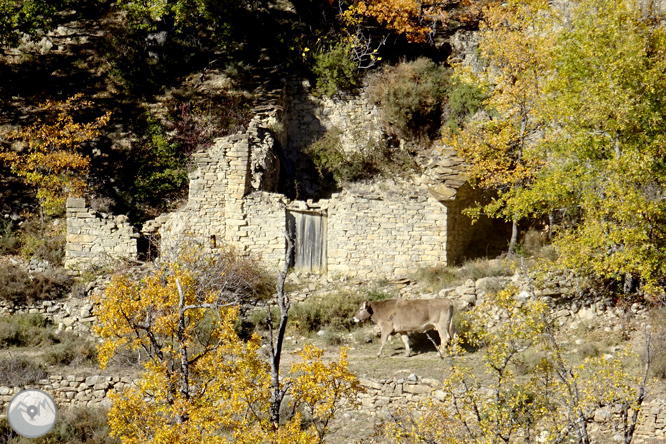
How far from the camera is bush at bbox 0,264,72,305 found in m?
16.3

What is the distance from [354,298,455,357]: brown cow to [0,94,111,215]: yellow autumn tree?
10002mm

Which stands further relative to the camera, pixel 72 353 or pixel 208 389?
pixel 72 353

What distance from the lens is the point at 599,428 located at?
35.3 ft

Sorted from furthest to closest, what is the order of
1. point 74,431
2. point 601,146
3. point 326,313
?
1. point 326,313
2. point 601,146
3. point 74,431

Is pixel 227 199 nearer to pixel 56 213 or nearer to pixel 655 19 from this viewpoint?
pixel 56 213

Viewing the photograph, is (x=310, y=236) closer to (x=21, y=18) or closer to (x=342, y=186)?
(x=342, y=186)

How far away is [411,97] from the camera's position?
2122 centimetres

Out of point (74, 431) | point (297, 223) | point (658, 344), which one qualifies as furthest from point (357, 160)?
point (74, 431)

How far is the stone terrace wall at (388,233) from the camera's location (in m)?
17.0

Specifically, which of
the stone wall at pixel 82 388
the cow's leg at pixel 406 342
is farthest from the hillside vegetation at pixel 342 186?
the cow's leg at pixel 406 342

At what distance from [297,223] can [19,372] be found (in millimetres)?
7539

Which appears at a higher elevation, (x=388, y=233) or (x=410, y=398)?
(x=388, y=233)

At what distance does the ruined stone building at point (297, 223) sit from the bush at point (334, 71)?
404cm

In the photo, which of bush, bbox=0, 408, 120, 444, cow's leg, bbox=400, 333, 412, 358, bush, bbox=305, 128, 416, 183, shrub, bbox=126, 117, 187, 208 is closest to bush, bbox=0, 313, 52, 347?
bush, bbox=0, 408, 120, 444
